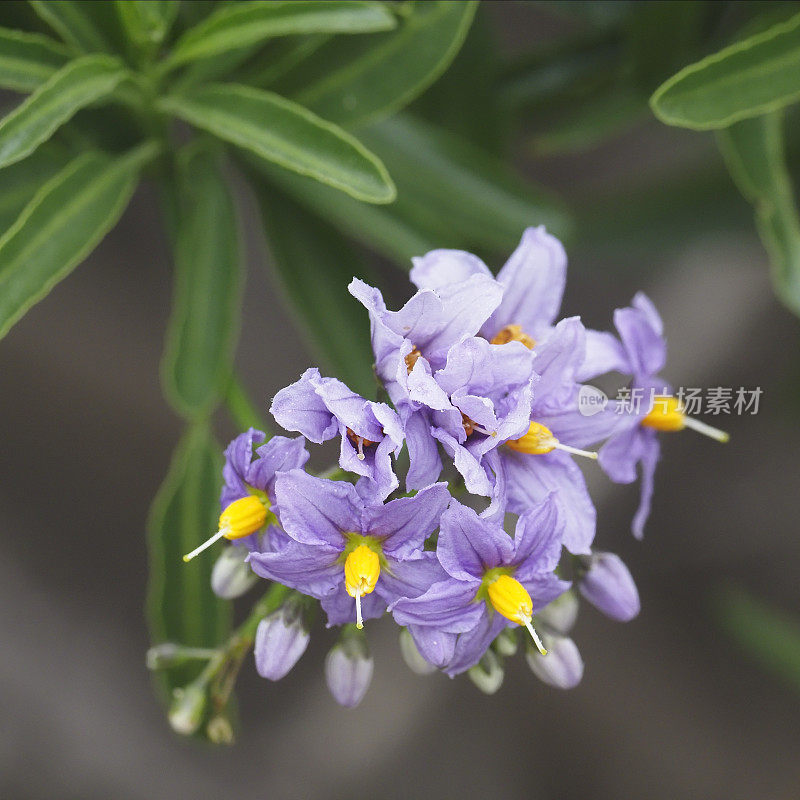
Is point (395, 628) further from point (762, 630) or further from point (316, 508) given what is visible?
point (316, 508)

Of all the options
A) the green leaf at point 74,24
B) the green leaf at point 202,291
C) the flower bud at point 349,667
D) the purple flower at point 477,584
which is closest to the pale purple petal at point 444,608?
the purple flower at point 477,584

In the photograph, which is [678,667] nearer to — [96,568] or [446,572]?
[96,568]

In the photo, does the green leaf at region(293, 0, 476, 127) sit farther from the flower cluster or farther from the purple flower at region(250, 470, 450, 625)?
the purple flower at region(250, 470, 450, 625)

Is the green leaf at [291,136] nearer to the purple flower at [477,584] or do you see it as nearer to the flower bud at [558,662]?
the purple flower at [477,584]

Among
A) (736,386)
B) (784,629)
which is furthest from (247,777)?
(736,386)

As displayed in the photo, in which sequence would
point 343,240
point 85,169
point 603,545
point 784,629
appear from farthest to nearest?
1. point 603,545
2. point 784,629
3. point 343,240
4. point 85,169

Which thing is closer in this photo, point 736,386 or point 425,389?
point 425,389
